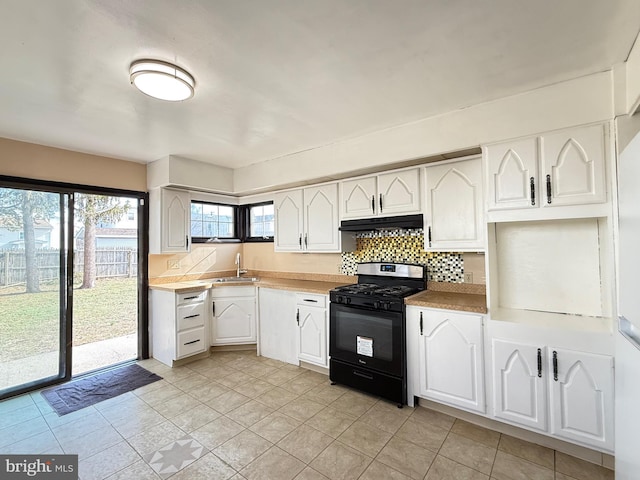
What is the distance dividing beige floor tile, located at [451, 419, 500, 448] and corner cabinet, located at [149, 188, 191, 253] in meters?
3.43

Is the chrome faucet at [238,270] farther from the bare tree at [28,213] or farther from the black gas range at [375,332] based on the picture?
the bare tree at [28,213]

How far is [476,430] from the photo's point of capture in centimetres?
232

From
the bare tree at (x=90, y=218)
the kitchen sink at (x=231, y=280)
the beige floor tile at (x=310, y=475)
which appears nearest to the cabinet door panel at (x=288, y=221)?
the kitchen sink at (x=231, y=280)

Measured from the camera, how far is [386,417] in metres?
2.49

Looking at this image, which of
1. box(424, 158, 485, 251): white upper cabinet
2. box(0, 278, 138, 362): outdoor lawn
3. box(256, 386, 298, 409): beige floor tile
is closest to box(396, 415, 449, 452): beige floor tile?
box(256, 386, 298, 409): beige floor tile

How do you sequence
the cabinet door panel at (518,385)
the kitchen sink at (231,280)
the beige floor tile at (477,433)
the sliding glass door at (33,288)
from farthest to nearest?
the kitchen sink at (231,280) → the sliding glass door at (33,288) → the beige floor tile at (477,433) → the cabinet door panel at (518,385)

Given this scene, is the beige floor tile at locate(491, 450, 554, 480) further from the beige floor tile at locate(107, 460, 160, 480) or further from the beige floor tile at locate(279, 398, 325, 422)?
the beige floor tile at locate(107, 460, 160, 480)

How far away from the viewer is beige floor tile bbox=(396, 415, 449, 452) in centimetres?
216

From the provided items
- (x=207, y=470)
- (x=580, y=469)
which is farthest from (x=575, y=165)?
(x=207, y=470)

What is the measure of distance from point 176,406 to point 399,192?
2754 millimetres

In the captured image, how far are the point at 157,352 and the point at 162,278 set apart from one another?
90cm

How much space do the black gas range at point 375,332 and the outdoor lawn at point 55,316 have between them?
2.58 meters

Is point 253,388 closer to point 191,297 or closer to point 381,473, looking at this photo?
point 191,297

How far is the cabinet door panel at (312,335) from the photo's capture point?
3227mm
